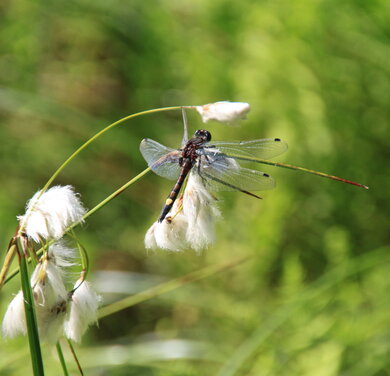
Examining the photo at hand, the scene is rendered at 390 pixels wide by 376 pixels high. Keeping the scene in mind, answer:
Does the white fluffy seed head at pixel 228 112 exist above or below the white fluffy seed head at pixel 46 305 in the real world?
above

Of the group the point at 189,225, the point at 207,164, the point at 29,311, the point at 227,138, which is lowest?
the point at 29,311

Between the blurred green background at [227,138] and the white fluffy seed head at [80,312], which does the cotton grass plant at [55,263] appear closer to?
the white fluffy seed head at [80,312]

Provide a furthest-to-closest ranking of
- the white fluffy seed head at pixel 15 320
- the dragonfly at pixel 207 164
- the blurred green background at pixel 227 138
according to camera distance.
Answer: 1. the blurred green background at pixel 227 138
2. the dragonfly at pixel 207 164
3. the white fluffy seed head at pixel 15 320

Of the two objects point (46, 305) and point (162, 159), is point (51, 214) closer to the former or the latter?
point (46, 305)

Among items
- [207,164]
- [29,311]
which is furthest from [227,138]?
[29,311]

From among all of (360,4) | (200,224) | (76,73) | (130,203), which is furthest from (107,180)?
(200,224)

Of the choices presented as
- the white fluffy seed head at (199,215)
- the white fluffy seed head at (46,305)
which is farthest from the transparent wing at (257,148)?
the white fluffy seed head at (46,305)

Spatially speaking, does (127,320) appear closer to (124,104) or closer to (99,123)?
(99,123)
